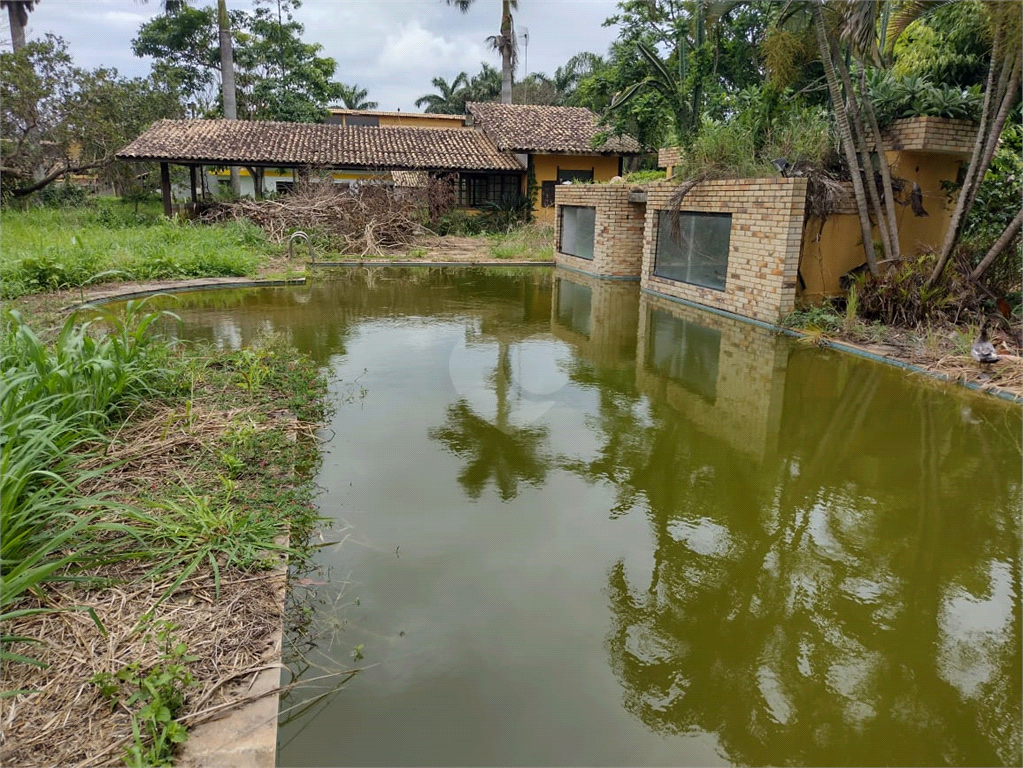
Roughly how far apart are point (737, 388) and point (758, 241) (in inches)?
138

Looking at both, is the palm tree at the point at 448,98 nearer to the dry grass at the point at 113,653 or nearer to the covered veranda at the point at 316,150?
the covered veranda at the point at 316,150

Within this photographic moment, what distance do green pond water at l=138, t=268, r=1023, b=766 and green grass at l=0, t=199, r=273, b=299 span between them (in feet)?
17.8

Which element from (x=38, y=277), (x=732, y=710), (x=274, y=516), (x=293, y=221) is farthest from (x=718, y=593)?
(x=293, y=221)

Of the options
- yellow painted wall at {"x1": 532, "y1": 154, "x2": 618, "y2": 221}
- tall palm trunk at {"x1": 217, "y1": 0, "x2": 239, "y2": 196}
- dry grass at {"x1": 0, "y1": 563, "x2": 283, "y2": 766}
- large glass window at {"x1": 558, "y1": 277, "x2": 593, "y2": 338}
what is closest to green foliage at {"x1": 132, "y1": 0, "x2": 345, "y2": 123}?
tall palm trunk at {"x1": 217, "y1": 0, "x2": 239, "y2": 196}

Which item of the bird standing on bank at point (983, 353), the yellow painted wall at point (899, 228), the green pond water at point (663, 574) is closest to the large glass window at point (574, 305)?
the green pond water at point (663, 574)

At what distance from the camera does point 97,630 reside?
8.50 ft

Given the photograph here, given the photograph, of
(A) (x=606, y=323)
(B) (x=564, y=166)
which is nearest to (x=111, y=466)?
(A) (x=606, y=323)

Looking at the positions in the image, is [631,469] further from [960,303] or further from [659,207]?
[659,207]

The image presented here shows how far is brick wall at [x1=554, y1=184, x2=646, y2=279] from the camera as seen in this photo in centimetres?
1329

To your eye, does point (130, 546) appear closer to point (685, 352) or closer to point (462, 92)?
point (685, 352)

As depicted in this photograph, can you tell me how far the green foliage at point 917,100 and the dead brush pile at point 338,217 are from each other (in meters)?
11.1

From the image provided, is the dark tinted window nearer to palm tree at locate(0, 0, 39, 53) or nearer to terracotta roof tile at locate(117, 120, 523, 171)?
terracotta roof tile at locate(117, 120, 523, 171)

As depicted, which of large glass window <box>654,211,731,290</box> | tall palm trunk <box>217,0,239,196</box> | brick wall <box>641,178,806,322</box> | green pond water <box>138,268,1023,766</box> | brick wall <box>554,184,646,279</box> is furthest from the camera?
tall palm trunk <box>217,0,239,196</box>

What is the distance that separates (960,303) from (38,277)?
1233 centimetres
